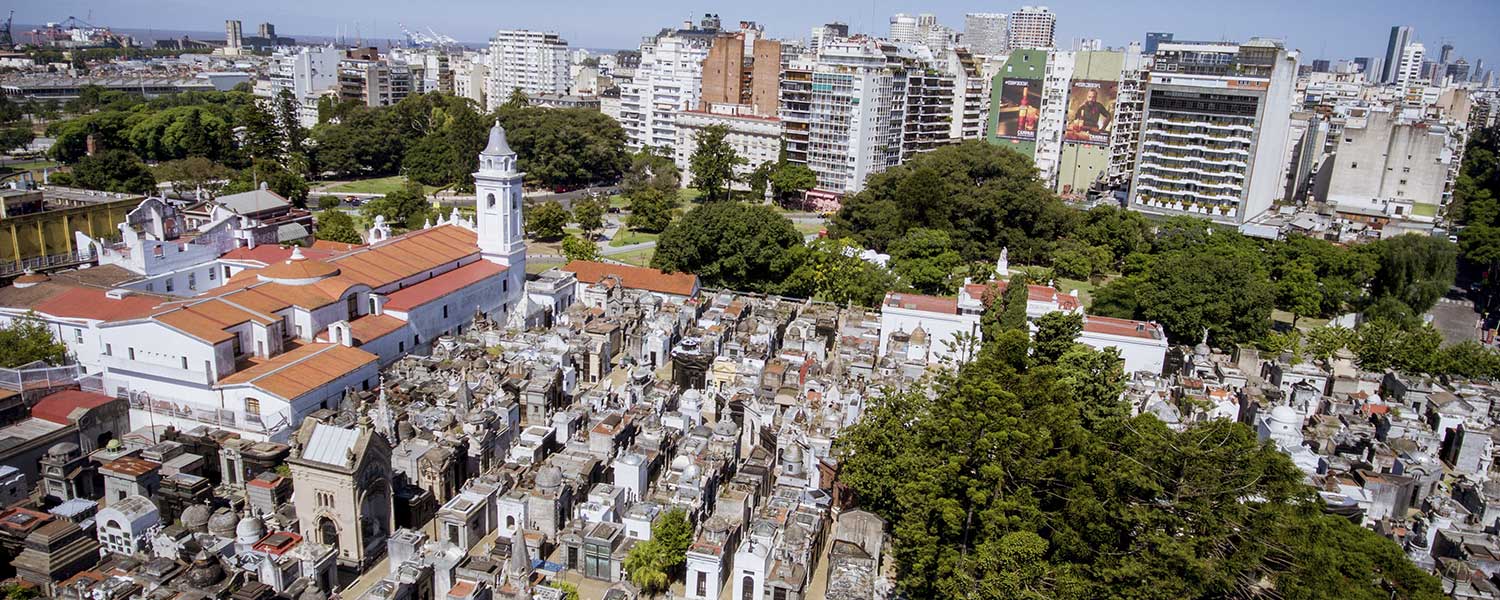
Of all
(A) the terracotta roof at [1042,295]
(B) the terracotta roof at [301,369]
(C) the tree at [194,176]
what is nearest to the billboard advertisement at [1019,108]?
(A) the terracotta roof at [1042,295]

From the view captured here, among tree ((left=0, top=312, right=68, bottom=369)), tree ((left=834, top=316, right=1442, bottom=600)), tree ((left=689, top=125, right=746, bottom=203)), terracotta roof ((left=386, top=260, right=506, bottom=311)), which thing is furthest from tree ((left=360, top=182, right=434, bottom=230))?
tree ((left=834, top=316, right=1442, bottom=600))

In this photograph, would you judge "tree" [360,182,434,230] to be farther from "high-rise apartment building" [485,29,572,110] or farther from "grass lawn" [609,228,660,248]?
"high-rise apartment building" [485,29,572,110]

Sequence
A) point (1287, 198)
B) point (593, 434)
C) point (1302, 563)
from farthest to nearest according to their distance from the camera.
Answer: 1. point (1287, 198)
2. point (593, 434)
3. point (1302, 563)

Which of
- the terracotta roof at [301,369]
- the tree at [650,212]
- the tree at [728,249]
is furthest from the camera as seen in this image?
the tree at [650,212]

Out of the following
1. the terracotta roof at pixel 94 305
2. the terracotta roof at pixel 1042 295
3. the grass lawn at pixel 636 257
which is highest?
the terracotta roof at pixel 1042 295

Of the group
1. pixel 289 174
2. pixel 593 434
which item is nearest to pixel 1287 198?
pixel 593 434

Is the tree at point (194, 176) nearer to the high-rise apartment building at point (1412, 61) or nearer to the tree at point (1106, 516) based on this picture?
the tree at point (1106, 516)

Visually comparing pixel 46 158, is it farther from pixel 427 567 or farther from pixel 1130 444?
pixel 1130 444
